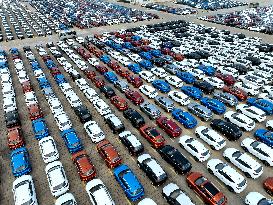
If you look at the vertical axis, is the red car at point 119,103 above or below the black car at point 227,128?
below

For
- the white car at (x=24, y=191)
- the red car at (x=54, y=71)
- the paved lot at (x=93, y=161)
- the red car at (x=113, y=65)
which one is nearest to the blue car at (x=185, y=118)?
the paved lot at (x=93, y=161)

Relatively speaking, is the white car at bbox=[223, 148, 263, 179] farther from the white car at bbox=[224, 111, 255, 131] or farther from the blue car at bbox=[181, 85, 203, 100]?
the blue car at bbox=[181, 85, 203, 100]

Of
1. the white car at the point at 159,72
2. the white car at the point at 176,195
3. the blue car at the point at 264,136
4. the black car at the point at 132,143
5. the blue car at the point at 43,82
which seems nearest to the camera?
the white car at the point at 176,195

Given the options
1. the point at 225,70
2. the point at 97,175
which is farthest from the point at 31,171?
the point at 225,70

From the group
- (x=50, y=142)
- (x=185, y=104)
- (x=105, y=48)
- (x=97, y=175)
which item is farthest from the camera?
(x=105, y=48)

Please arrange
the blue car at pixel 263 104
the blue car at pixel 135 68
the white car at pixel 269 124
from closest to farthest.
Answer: the white car at pixel 269 124
the blue car at pixel 263 104
the blue car at pixel 135 68

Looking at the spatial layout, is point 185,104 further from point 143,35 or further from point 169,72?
point 143,35

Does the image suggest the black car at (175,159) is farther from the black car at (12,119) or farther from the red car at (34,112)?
the black car at (12,119)
